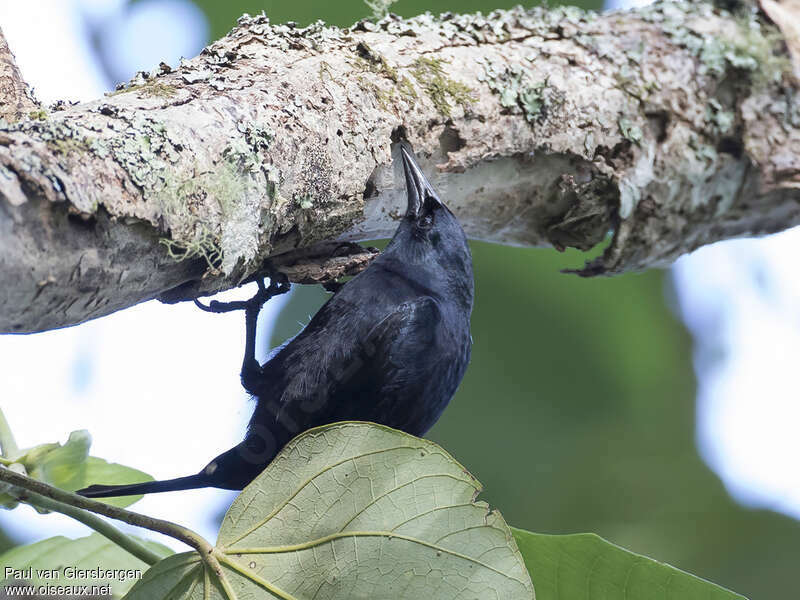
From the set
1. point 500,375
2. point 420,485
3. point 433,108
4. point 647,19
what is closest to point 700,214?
point 647,19

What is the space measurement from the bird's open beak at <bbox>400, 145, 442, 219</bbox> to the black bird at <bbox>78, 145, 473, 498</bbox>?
0.15 m

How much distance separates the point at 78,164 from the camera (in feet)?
4.96

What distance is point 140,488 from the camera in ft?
8.13

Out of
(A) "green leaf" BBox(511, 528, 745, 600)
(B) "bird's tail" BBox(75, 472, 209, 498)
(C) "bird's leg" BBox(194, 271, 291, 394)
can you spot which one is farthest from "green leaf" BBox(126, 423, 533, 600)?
(C) "bird's leg" BBox(194, 271, 291, 394)

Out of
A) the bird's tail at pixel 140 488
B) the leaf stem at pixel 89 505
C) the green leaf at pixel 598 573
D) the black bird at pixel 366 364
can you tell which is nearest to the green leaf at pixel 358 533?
the leaf stem at pixel 89 505

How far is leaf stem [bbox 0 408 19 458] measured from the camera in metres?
1.81

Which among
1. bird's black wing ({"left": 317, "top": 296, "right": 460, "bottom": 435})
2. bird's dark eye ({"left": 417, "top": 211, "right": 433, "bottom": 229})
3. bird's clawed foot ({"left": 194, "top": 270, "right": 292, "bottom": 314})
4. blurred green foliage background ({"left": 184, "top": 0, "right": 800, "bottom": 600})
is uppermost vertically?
bird's dark eye ({"left": 417, "top": 211, "right": 433, "bottom": 229})

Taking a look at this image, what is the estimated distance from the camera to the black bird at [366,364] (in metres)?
2.79

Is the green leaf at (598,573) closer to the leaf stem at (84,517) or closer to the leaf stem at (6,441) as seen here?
the leaf stem at (84,517)

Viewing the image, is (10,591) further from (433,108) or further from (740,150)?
(740,150)

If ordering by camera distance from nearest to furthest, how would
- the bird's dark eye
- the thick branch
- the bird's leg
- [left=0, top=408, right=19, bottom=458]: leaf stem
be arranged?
[left=0, top=408, right=19, bottom=458]: leaf stem
the thick branch
the bird's dark eye
the bird's leg

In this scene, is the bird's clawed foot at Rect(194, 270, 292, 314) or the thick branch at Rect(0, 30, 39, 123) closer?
the thick branch at Rect(0, 30, 39, 123)

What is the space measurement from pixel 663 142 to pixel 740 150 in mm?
307

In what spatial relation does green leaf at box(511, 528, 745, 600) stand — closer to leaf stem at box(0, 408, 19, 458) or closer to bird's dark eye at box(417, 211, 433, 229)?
bird's dark eye at box(417, 211, 433, 229)
